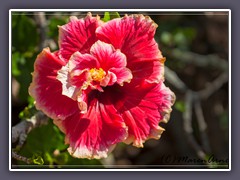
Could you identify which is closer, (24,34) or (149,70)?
(149,70)

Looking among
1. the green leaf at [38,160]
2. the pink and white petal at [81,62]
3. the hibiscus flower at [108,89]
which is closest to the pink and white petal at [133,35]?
the hibiscus flower at [108,89]

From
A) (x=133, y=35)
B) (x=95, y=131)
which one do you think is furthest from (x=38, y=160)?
(x=133, y=35)

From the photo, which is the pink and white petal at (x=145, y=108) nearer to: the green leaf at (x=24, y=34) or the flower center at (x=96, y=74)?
the flower center at (x=96, y=74)

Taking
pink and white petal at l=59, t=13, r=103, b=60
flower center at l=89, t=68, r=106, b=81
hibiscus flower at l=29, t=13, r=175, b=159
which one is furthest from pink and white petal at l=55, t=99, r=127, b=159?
pink and white petal at l=59, t=13, r=103, b=60

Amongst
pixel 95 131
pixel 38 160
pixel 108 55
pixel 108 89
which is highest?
pixel 108 55

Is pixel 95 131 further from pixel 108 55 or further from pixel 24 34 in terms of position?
pixel 24 34
